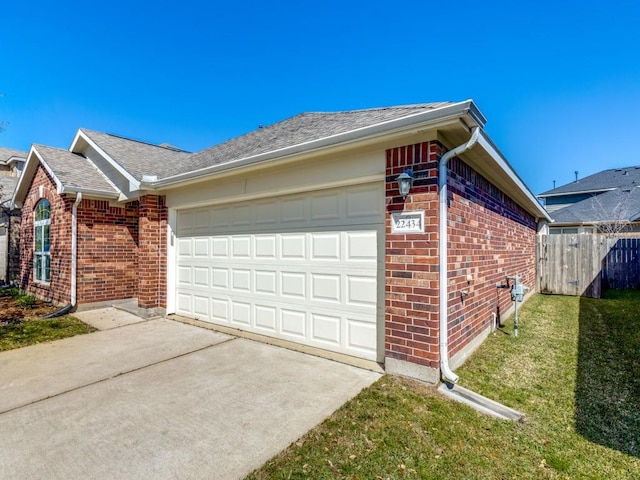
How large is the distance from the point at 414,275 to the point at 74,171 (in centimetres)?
905

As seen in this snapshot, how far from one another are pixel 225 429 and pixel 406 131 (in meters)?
3.49

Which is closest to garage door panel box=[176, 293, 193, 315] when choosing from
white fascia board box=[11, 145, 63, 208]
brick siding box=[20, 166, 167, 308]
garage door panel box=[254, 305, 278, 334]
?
brick siding box=[20, 166, 167, 308]

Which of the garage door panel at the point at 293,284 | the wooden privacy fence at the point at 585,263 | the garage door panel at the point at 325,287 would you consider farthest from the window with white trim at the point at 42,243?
the wooden privacy fence at the point at 585,263

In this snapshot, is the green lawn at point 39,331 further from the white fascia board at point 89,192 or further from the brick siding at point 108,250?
the white fascia board at point 89,192

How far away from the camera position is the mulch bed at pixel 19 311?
705 centimetres

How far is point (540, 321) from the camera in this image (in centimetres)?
671

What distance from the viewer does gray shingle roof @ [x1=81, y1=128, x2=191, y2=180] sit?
312 inches

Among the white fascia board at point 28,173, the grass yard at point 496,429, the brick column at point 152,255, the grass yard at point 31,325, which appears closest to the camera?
the grass yard at point 496,429

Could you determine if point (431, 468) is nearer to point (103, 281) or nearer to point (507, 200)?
point (507, 200)

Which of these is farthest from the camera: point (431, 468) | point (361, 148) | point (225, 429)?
point (361, 148)

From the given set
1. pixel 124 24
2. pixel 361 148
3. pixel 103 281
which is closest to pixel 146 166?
pixel 103 281

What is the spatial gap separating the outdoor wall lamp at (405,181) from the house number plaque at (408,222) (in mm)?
256

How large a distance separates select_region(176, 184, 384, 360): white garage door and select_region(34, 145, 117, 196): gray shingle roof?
111 inches

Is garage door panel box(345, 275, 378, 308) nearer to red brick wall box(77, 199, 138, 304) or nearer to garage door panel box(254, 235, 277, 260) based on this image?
garage door panel box(254, 235, 277, 260)
